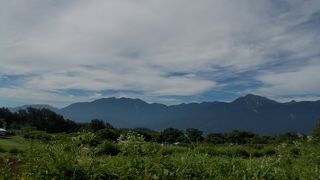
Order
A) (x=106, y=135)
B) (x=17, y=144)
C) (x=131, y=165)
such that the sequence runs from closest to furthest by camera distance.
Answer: (x=131, y=165) < (x=17, y=144) < (x=106, y=135)

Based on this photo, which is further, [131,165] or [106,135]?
[106,135]

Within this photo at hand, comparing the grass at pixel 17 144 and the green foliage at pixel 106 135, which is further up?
the green foliage at pixel 106 135

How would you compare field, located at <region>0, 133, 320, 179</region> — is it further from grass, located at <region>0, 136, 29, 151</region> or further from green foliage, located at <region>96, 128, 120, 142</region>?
green foliage, located at <region>96, 128, 120, 142</region>

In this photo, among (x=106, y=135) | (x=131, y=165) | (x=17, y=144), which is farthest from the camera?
(x=106, y=135)

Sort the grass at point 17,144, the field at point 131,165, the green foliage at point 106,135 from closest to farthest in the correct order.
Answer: the field at point 131,165, the grass at point 17,144, the green foliage at point 106,135

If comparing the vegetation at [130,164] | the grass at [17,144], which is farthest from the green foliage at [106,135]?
the vegetation at [130,164]

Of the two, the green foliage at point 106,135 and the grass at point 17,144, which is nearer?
the grass at point 17,144

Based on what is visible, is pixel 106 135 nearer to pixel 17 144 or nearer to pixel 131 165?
pixel 17 144

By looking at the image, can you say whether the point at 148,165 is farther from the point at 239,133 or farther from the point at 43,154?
the point at 239,133

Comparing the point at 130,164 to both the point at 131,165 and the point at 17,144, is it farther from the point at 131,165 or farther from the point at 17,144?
the point at 17,144

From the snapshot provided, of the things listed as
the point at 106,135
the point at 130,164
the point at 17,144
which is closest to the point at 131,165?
the point at 130,164

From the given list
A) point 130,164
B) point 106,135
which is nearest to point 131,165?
point 130,164

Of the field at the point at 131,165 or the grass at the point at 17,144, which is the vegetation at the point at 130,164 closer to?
the field at the point at 131,165

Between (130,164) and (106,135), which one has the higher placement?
(106,135)
